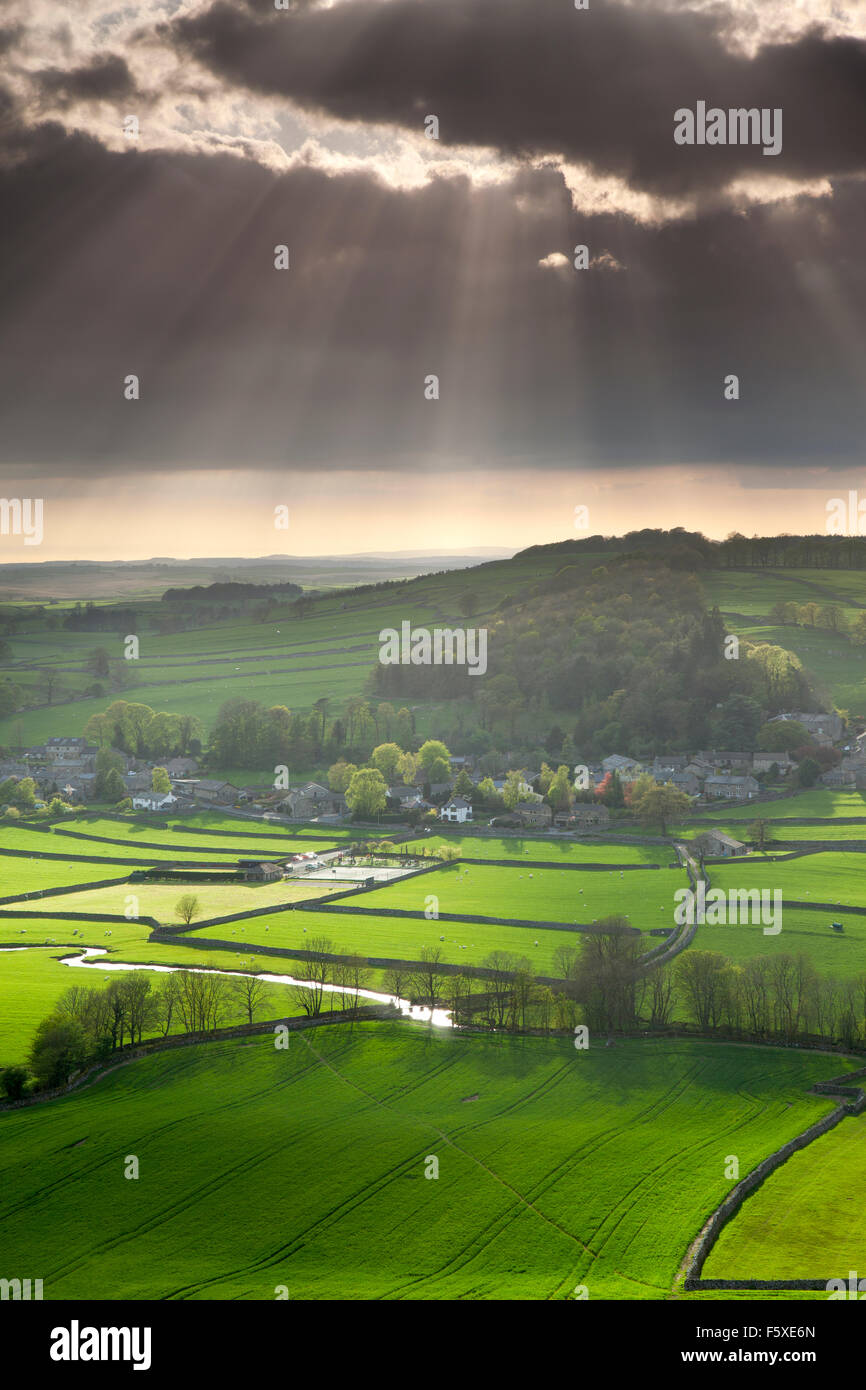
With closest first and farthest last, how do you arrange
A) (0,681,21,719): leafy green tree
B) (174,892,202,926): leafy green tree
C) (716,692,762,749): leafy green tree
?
(174,892,202,926): leafy green tree
(716,692,762,749): leafy green tree
(0,681,21,719): leafy green tree

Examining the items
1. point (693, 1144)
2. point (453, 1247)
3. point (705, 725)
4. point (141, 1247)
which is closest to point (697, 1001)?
point (693, 1144)

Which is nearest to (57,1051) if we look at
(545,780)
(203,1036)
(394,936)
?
(203,1036)

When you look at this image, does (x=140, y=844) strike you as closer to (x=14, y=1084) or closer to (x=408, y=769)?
(x=408, y=769)

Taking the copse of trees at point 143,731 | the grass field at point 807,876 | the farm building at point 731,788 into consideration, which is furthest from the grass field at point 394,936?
the copse of trees at point 143,731

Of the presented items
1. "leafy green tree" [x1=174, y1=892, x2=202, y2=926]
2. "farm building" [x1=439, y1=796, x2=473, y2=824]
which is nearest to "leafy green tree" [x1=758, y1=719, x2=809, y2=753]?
"farm building" [x1=439, y1=796, x2=473, y2=824]

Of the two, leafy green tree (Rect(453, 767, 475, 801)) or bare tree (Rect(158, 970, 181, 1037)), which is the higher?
leafy green tree (Rect(453, 767, 475, 801))

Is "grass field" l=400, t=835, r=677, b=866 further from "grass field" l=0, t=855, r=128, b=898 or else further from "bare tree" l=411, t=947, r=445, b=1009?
"bare tree" l=411, t=947, r=445, b=1009

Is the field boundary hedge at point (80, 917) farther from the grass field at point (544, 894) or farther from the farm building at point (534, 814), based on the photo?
the farm building at point (534, 814)
